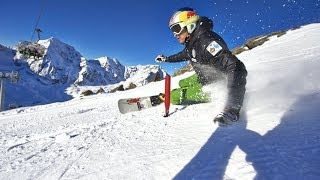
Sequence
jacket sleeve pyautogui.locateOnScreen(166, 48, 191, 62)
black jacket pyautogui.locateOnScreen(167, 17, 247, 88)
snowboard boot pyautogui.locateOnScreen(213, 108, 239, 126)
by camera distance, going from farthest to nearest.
Result: jacket sleeve pyautogui.locateOnScreen(166, 48, 191, 62)
black jacket pyautogui.locateOnScreen(167, 17, 247, 88)
snowboard boot pyautogui.locateOnScreen(213, 108, 239, 126)

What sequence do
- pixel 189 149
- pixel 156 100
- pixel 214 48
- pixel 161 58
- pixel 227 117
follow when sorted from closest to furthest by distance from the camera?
pixel 189 149 < pixel 227 117 < pixel 214 48 < pixel 161 58 < pixel 156 100

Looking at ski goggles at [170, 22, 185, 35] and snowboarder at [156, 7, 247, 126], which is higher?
ski goggles at [170, 22, 185, 35]

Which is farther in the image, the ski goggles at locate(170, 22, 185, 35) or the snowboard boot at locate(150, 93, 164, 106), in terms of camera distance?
the snowboard boot at locate(150, 93, 164, 106)

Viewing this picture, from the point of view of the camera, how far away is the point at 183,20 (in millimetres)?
5934

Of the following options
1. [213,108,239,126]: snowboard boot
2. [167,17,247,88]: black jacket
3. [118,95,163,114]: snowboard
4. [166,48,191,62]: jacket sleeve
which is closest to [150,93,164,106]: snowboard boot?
[118,95,163,114]: snowboard

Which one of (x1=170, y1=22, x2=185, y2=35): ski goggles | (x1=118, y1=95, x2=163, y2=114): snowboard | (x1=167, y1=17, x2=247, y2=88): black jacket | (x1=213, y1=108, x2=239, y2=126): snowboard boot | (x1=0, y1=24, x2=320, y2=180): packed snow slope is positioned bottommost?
(x1=0, y1=24, x2=320, y2=180): packed snow slope

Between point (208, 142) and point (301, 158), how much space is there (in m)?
1.26

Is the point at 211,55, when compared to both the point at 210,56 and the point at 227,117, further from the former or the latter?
the point at 227,117

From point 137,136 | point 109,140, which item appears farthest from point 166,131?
point 109,140

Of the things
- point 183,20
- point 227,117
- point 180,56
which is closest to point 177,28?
point 183,20

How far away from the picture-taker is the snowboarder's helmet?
5.92 m

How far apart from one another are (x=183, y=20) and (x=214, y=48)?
944 millimetres

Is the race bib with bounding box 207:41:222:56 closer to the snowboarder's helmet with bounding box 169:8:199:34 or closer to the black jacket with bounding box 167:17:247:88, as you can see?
the black jacket with bounding box 167:17:247:88

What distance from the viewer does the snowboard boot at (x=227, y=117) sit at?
4.69 meters
